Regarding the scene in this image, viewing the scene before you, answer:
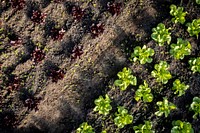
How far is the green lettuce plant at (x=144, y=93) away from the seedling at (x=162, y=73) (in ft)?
0.75

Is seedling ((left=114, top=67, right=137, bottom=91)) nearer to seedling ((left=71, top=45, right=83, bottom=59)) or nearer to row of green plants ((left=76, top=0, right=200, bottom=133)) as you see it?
row of green plants ((left=76, top=0, right=200, bottom=133))

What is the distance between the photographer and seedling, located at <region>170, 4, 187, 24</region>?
5.32 meters

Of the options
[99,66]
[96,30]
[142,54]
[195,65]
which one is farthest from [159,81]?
[96,30]

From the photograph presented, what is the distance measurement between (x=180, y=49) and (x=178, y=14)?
56 centimetres

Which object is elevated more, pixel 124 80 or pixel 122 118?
pixel 124 80

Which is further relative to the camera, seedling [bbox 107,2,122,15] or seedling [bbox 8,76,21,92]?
seedling [bbox 107,2,122,15]

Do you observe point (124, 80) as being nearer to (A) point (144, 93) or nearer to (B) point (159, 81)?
(A) point (144, 93)

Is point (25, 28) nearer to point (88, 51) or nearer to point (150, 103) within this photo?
point (88, 51)

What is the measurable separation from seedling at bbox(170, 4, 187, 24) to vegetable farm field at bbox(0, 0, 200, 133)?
0.02 m

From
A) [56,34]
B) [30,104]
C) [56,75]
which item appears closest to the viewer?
[30,104]

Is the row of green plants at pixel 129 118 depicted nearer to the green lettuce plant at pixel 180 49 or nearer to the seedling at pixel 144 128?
the seedling at pixel 144 128

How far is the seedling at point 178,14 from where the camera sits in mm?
5324

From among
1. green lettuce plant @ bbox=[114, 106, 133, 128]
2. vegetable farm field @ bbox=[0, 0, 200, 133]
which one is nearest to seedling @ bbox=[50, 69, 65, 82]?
vegetable farm field @ bbox=[0, 0, 200, 133]

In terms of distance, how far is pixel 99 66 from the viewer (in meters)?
5.27
